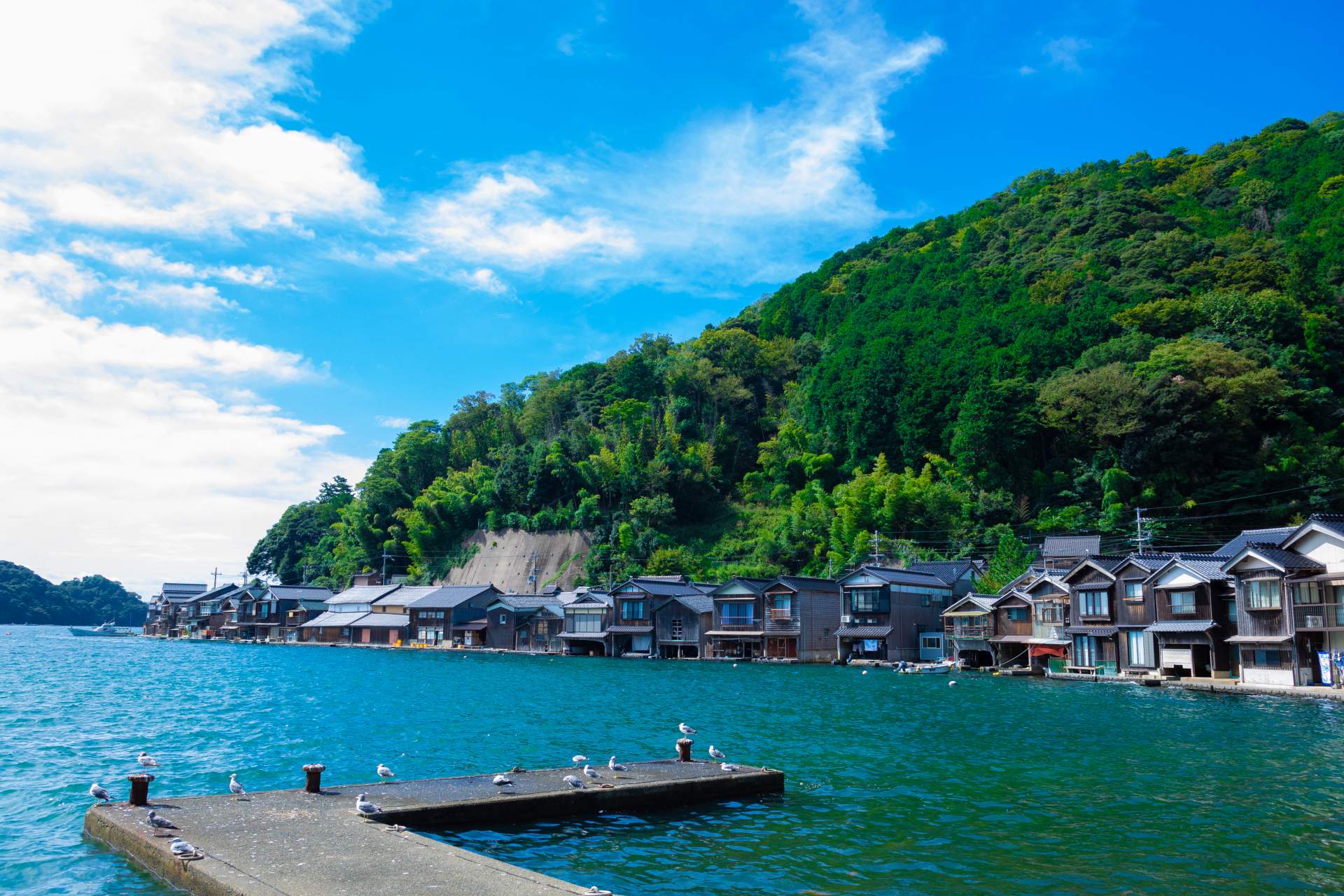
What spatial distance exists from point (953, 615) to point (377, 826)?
51233mm

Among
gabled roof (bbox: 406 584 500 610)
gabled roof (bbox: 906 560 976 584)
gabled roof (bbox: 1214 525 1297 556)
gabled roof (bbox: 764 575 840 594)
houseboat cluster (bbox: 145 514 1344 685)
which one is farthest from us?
gabled roof (bbox: 406 584 500 610)

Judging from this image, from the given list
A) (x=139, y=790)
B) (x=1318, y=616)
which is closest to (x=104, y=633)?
(x=139, y=790)

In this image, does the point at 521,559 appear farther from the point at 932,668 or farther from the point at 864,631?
the point at 932,668

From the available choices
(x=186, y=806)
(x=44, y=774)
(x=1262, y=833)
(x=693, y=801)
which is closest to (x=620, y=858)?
(x=693, y=801)

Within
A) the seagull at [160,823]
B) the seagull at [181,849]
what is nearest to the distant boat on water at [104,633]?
the seagull at [160,823]

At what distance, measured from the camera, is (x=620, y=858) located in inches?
531

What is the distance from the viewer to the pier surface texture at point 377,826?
34.2ft

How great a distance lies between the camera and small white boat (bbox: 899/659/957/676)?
55.3 m

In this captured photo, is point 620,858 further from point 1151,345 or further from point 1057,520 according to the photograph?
point 1151,345

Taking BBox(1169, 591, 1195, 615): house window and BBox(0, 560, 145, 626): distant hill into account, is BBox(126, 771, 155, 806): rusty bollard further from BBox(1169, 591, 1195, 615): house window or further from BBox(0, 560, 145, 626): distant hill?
BBox(0, 560, 145, 626): distant hill

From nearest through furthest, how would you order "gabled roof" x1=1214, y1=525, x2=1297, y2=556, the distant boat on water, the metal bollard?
the metal bollard < "gabled roof" x1=1214, y1=525, x2=1297, y2=556 < the distant boat on water

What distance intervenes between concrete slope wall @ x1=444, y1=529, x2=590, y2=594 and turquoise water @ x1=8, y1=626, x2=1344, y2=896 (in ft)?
160

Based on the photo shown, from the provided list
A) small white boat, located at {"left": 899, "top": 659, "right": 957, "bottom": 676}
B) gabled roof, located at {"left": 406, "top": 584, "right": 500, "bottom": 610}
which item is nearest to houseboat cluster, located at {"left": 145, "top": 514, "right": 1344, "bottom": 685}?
gabled roof, located at {"left": 406, "top": 584, "right": 500, "bottom": 610}

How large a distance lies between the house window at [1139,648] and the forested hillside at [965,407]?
1625 cm
